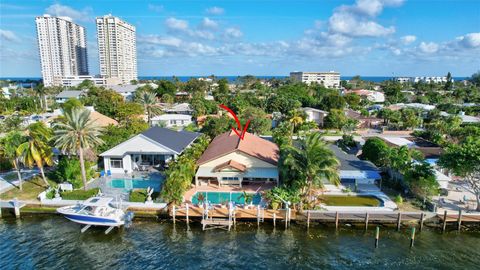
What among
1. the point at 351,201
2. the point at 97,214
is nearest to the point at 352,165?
the point at 351,201

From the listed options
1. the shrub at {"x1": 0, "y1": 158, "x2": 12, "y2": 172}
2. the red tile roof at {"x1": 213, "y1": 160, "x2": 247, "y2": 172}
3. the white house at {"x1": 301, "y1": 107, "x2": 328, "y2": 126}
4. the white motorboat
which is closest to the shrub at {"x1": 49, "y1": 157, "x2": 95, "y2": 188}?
the white motorboat

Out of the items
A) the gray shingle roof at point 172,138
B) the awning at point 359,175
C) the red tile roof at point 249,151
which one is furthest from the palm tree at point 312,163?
the gray shingle roof at point 172,138

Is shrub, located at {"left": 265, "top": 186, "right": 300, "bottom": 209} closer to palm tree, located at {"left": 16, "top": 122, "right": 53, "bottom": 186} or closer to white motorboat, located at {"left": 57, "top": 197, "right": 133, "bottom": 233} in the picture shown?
white motorboat, located at {"left": 57, "top": 197, "right": 133, "bottom": 233}

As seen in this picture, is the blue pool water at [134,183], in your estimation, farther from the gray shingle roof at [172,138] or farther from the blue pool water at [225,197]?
the blue pool water at [225,197]

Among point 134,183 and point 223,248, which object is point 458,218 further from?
point 134,183

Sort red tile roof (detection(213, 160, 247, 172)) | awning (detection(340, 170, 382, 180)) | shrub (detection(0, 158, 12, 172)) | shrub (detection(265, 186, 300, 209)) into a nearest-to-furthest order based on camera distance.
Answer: shrub (detection(265, 186, 300, 209)), awning (detection(340, 170, 382, 180)), red tile roof (detection(213, 160, 247, 172)), shrub (detection(0, 158, 12, 172))

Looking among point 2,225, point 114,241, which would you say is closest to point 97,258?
point 114,241
